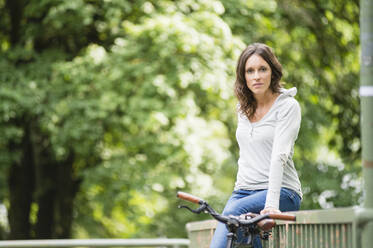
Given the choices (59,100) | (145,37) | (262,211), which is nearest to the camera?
(262,211)

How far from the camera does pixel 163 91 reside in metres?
10.5

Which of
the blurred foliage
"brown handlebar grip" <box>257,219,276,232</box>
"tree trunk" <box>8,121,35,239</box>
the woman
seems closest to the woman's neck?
the woman

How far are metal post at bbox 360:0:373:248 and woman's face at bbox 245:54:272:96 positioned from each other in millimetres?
1699

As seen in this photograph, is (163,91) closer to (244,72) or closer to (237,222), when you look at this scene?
(244,72)

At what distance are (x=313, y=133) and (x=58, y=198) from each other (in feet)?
19.5

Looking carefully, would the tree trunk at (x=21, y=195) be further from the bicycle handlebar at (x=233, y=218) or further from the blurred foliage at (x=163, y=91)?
the bicycle handlebar at (x=233, y=218)

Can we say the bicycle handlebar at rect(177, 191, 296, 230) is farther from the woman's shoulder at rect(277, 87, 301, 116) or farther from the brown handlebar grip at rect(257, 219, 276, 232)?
the woman's shoulder at rect(277, 87, 301, 116)

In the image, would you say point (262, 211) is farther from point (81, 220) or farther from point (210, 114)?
point (81, 220)

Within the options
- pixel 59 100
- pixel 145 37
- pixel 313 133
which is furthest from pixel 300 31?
pixel 59 100

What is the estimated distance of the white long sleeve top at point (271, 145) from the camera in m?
3.81

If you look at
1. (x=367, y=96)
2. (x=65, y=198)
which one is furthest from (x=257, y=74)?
(x=65, y=198)

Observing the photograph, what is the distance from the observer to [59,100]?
11.8 meters

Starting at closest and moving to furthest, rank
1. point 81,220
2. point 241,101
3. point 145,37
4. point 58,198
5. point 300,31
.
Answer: point 241,101 → point 145,37 → point 300,31 → point 58,198 → point 81,220

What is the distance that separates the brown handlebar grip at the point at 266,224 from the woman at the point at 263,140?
0.10m
